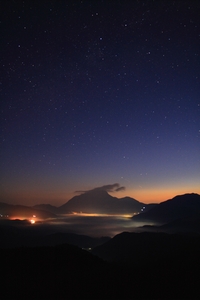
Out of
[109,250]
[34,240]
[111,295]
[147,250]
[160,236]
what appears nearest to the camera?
[111,295]

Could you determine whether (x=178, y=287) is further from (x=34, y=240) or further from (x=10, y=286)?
(x=34, y=240)

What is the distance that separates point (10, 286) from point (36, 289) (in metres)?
2.55

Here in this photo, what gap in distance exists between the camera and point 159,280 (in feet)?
87.2

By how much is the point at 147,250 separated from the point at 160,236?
16.5 metres

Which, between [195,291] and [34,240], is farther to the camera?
[34,240]

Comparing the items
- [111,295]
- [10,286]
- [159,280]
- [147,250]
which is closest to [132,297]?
[111,295]

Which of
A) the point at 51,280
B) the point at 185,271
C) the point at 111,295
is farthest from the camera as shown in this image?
the point at 185,271

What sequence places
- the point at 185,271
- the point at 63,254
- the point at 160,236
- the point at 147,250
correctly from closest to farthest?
the point at 185,271 < the point at 63,254 < the point at 147,250 < the point at 160,236

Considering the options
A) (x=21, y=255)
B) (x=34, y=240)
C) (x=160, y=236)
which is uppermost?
(x=21, y=255)

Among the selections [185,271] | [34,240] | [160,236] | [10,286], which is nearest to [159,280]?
[185,271]

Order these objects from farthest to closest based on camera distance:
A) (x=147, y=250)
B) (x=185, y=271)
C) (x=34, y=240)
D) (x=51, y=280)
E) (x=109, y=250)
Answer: (x=34, y=240)
(x=109, y=250)
(x=147, y=250)
(x=185, y=271)
(x=51, y=280)

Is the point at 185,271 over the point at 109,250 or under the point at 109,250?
over

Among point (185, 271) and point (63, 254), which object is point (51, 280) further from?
point (185, 271)

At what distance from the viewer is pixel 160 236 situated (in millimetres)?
95438
